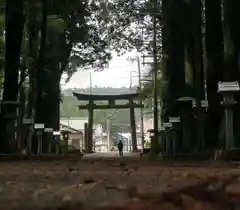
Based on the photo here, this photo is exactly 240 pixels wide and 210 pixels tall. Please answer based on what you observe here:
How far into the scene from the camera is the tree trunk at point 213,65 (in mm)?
15805

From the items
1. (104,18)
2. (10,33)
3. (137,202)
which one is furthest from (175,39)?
(137,202)

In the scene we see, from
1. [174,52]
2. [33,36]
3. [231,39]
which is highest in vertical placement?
[33,36]

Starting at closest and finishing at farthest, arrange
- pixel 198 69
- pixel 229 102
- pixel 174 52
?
1. pixel 229 102
2. pixel 198 69
3. pixel 174 52

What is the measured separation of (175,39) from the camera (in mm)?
20953

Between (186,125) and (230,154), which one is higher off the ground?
(186,125)

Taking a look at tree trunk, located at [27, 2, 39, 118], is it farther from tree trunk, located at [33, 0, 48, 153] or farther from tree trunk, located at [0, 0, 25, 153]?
tree trunk, located at [0, 0, 25, 153]

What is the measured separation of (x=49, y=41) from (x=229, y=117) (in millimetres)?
16992

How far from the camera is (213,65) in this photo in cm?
1599

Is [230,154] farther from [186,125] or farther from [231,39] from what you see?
[186,125]

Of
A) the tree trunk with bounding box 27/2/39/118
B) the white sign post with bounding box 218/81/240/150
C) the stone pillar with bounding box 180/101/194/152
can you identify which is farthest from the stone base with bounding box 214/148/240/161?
the tree trunk with bounding box 27/2/39/118

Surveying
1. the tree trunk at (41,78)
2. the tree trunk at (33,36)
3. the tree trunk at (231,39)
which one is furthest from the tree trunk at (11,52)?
the tree trunk at (33,36)

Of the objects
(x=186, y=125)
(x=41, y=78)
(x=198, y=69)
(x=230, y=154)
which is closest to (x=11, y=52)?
(x=198, y=69)

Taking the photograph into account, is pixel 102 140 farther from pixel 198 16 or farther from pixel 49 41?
pixel 198 16

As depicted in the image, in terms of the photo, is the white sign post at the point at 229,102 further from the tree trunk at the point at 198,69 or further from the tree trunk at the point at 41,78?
the tree trunk at the point at 41,78
